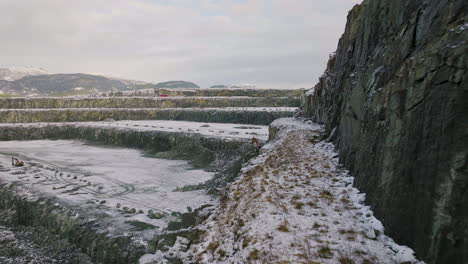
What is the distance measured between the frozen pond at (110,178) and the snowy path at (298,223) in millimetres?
3102

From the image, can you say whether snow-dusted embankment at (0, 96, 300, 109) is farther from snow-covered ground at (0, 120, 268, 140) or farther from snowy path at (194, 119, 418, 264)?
snowy path at (194, 119, 418, 264)

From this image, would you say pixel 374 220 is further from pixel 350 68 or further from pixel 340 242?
pixel 350 68

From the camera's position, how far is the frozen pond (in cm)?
1491

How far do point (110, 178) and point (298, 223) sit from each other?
18162 millimetres

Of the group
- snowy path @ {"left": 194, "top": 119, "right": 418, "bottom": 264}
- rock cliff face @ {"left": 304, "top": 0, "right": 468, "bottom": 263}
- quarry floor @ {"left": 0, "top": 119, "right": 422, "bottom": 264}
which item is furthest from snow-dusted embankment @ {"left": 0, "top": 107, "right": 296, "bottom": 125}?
rock cliff face @ {"left": 304, "top": 0, "right": 468, "bottom": 263}

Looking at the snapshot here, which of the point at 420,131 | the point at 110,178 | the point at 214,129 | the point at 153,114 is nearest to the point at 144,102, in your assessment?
the point at 153,114

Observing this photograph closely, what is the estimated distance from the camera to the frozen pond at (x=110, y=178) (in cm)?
1491

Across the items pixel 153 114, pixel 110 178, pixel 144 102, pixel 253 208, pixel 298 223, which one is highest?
pixel 144 102

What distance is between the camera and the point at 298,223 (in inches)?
307

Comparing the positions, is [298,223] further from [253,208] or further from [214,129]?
[214,129]

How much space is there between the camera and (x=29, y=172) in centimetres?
2292

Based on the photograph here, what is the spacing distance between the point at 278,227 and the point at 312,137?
1180 centimetres

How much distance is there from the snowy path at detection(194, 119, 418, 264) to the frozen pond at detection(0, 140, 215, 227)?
10.2 ft

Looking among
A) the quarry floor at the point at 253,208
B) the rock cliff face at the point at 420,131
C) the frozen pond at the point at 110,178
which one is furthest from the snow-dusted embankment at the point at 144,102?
the rock cliff face at the point at 420,131
